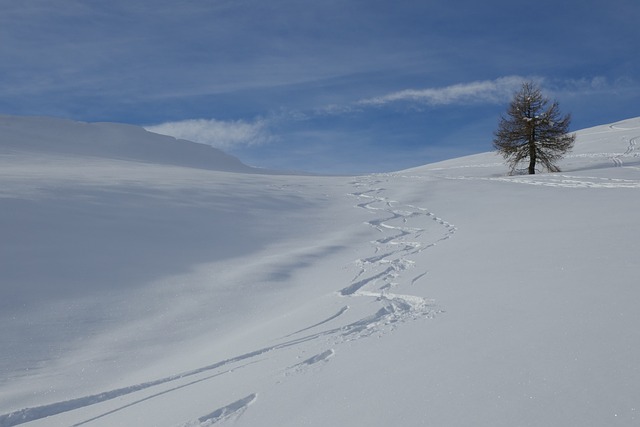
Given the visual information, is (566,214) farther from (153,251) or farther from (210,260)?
(153,251)

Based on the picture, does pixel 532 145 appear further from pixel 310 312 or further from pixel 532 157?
pixel 310 312

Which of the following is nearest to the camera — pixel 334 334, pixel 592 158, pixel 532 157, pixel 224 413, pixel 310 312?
pixel 224 413

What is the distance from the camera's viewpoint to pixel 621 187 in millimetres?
13750

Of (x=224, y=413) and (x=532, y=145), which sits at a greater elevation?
(x=532, y=145)

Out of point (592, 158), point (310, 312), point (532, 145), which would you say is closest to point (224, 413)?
point (310, 312)

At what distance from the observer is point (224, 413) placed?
2.78m

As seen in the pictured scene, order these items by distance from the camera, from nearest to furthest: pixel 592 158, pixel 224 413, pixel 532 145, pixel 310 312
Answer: pixel 224 413 → pixel 310 312 → pixel 532 145 → pixel 592 158

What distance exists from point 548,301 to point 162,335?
12.1 feet

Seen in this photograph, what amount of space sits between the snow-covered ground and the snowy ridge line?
15mm

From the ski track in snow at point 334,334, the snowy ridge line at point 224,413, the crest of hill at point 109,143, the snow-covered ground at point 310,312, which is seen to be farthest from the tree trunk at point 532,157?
the snowy ridge line at point 224,413

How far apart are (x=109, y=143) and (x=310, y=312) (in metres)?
30.0

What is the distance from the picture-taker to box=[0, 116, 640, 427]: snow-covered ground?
8.45ft

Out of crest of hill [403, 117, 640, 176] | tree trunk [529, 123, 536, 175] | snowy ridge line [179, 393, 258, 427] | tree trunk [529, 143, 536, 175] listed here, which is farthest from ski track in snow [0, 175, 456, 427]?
crest of hill [403, 117, 640, 176]

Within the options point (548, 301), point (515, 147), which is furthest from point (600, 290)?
point (515, 147)
